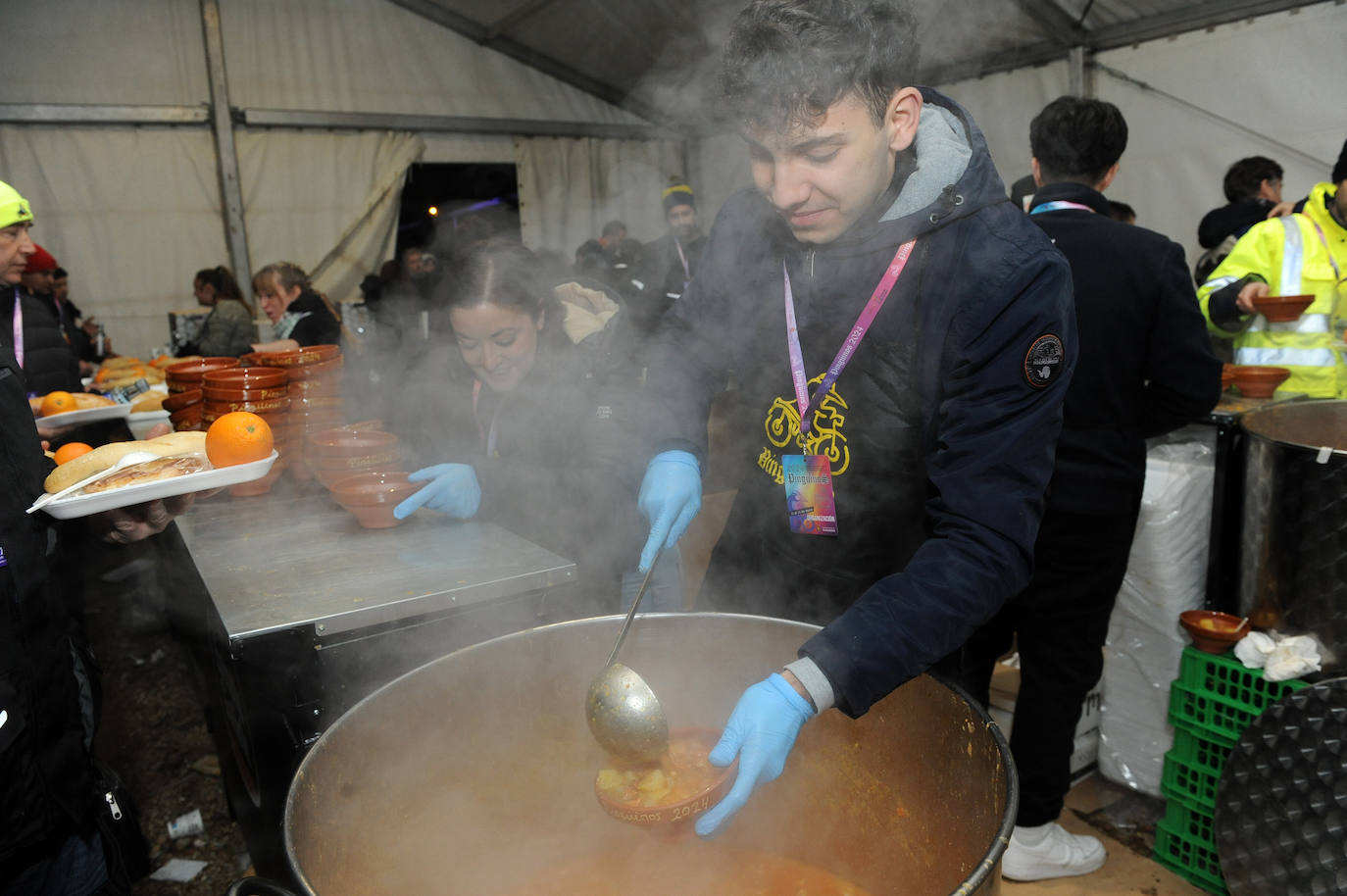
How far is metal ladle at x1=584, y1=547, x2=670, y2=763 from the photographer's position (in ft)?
3.61

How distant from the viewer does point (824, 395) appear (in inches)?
60.1

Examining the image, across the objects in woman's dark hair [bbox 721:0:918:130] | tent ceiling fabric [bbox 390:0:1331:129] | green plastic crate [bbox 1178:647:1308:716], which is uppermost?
tent ceiling fabric [bbox 390:0:1331:129]

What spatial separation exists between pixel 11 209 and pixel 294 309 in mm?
2346

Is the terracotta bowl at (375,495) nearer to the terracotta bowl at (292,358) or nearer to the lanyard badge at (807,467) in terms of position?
the terracotta bowl at (292,358)

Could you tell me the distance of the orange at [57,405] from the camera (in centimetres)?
306

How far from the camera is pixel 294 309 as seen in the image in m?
5.13

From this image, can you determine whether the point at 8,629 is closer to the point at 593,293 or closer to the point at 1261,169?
the point at 593,293

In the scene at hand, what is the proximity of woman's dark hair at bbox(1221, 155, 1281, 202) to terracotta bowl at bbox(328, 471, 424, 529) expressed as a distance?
16.3 feet

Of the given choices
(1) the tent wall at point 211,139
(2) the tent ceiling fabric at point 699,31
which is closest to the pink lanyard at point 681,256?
(2) the tent ceiling fabric at point 699,31

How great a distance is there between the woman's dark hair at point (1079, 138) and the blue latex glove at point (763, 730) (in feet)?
6.48

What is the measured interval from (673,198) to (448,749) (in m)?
5.22

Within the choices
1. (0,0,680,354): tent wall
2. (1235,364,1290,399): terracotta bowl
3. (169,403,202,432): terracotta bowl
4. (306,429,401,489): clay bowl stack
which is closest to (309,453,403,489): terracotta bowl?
(306,429,401,489): clay bowl stack

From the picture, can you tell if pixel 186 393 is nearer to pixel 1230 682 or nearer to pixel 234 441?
pixel 234 441

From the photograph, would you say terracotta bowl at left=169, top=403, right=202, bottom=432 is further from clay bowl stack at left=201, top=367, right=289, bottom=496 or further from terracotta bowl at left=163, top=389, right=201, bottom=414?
clay bowl stack at left=201, top=367, right=289, bottom=496
